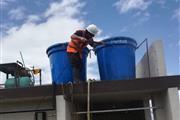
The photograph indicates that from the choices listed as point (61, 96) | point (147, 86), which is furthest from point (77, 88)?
point (147, 86)

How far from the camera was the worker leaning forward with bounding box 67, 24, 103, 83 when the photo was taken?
23.4 ft

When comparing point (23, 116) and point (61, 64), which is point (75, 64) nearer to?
point (61, 64)

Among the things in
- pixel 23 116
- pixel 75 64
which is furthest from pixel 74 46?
pixel 23 116

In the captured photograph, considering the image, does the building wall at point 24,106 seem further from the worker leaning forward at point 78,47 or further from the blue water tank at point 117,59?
the blue water tank at point 117,59

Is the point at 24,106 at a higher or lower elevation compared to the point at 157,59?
lower

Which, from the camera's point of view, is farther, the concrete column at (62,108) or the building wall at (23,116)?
the building wall at (23,116)

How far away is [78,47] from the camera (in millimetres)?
7145

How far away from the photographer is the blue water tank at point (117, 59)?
730 cm

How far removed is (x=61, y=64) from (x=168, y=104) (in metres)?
2.22

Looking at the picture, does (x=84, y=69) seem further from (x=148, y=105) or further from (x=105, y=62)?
(x=148, y=105)

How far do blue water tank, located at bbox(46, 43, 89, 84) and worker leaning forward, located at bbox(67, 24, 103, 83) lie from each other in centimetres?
24

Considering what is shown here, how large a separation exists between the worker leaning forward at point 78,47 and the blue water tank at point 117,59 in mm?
393

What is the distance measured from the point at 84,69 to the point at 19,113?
1635mm

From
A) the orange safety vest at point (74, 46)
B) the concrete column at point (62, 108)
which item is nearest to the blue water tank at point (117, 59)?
the orange safety vest at point (74, 46)
